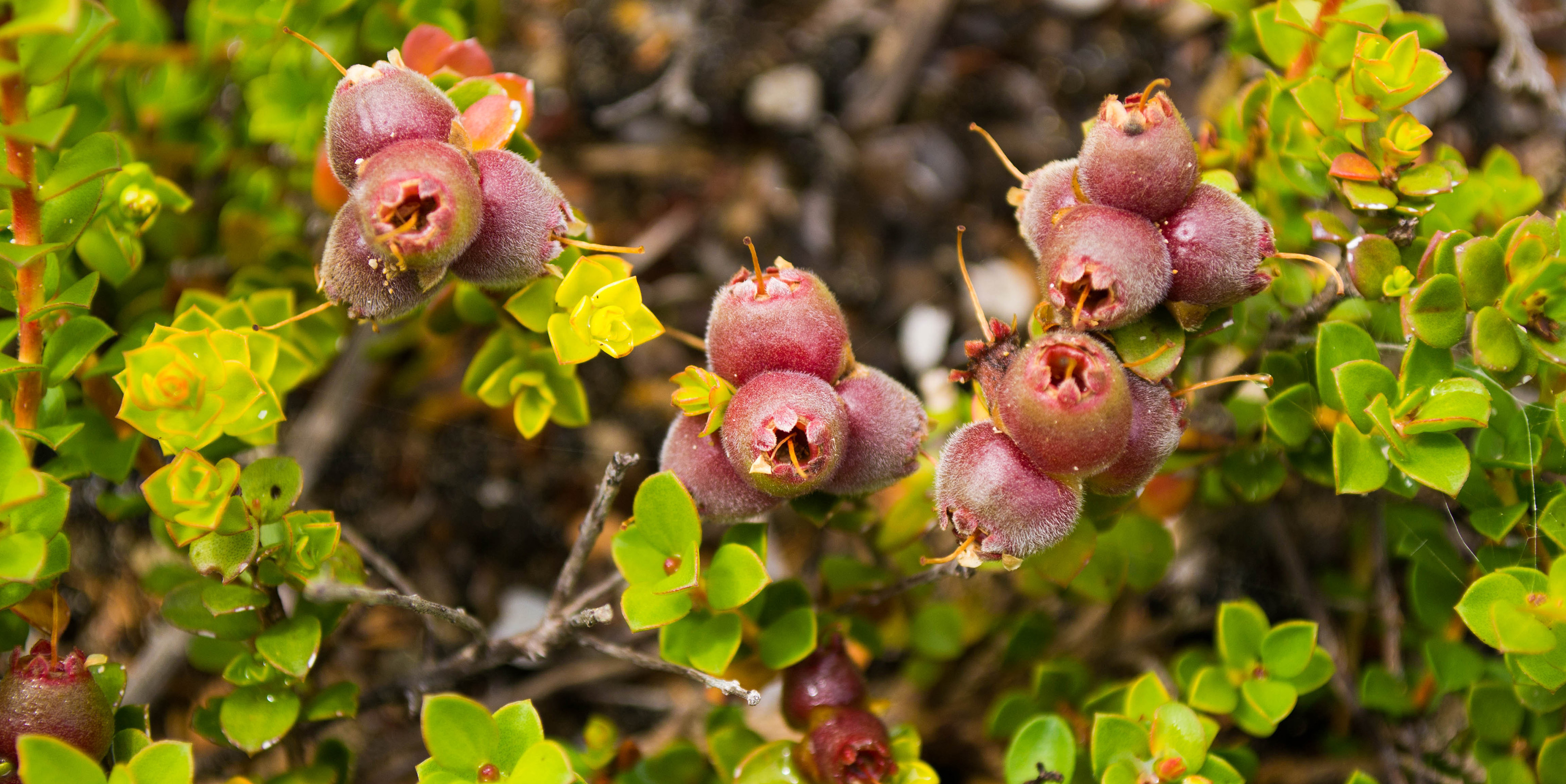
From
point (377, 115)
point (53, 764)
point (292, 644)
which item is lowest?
point (292, 644)

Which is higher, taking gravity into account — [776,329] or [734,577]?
[776,329]

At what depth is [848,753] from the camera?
1.55m

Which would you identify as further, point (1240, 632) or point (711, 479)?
point (1240, 632)

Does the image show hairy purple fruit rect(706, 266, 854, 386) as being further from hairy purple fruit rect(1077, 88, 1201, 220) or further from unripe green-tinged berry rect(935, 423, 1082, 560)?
hairy purple fruit rect(1077, 88, 1201, 220)

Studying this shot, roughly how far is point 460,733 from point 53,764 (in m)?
0.49

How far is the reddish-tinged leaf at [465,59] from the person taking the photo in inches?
68.7

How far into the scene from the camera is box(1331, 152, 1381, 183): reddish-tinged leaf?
1.54 meters

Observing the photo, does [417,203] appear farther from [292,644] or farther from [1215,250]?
[1215,250]

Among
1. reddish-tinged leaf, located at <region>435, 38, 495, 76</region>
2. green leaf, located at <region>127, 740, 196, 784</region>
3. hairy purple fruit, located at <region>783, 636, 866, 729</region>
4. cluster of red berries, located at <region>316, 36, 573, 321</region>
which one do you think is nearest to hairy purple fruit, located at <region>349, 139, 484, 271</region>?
cluster of red berries, located at <region>316, 36, 573, 321</region>

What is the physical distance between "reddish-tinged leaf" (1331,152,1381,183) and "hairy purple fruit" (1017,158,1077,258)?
1.44ft

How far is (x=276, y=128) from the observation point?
194cm

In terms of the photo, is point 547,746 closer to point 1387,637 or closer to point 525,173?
point 525,173

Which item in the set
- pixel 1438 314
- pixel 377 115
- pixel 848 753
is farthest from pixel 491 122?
pixel 1438 314

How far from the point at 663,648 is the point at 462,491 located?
148 centimetres
